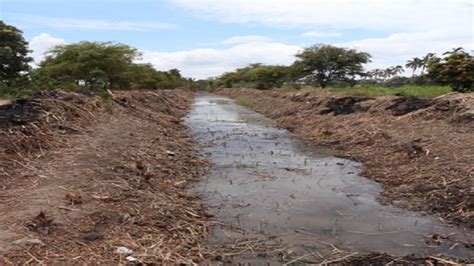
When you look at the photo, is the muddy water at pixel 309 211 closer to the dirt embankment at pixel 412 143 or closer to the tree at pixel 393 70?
the dirt embankment at pixel 412 143

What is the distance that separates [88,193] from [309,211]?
2.53m

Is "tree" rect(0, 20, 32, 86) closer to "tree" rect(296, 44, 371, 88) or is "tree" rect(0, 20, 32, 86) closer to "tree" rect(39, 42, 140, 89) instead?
"tree" rect(39, 42, 140, 89)

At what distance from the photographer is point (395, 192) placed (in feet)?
20.2

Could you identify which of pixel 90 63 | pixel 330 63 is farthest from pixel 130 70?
pixel 330 63

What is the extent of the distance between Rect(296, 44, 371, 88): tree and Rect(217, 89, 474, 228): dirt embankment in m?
24.3

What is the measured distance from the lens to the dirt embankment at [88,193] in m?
3.79

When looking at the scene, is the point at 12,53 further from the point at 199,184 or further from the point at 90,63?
the point at 199,184

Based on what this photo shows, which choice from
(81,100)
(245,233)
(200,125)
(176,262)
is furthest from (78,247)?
(200,125)

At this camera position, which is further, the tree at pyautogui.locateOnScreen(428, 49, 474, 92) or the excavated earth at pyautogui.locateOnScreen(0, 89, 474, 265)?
the tree at pyautogui.locateOnScreen(428, 49, 474, 92)

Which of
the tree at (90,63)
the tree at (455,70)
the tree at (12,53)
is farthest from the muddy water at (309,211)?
the tree at (90,63)

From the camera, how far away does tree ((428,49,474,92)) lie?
14562 mm

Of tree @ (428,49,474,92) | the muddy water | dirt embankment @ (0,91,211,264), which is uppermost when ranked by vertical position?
tree @ (428,49,474,92)

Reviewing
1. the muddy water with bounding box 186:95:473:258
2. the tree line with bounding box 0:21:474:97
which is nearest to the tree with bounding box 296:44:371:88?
the tree line with bounding box 0:21:474:97

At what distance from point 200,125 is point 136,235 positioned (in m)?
11.3
